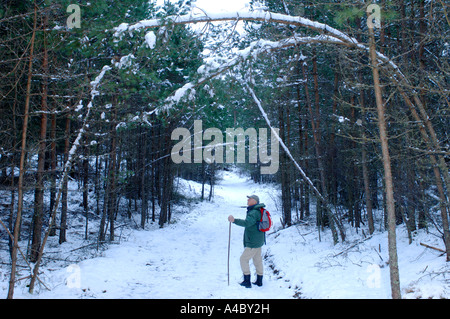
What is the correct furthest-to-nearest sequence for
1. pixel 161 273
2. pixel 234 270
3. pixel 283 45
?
1. pixel 234 270
2. pixel 161 273
3. pixel 283 45

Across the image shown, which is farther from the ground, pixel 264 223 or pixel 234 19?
pixel 234 19

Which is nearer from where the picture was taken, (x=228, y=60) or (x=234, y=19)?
(x=234, y=19)

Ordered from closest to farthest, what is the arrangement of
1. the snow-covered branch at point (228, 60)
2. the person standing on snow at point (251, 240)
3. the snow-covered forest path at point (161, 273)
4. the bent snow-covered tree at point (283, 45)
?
the bent snow-covered tree at point (283, 45), the snow-covered branch at point (228, 60), the snow-covered forest path at point (161, 273), the person standing on snow at point (251, 240)

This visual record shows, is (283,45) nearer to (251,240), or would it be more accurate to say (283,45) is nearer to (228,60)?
(228,60)

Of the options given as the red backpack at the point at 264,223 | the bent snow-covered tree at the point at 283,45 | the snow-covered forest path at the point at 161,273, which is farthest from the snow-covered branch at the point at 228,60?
the snow-covered forest path at the point at 161,273

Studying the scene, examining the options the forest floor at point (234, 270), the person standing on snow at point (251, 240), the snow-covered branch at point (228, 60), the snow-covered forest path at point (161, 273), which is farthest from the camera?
the person standing on snow at point (251, 240)

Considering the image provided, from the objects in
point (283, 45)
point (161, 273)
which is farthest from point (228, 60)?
point (161, 273)

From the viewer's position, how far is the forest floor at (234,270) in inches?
211

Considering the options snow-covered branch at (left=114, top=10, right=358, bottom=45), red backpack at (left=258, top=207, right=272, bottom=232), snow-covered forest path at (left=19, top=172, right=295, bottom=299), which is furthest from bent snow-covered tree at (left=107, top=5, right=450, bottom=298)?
snow-covered forest path at (left=19, top=172, right=295, bottom=299)

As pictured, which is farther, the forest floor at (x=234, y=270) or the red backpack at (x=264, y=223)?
the red backpack at (x=264, y=223)

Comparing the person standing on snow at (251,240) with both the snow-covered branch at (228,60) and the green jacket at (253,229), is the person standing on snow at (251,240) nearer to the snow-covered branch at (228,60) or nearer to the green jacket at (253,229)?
the green jacket at (253,229)

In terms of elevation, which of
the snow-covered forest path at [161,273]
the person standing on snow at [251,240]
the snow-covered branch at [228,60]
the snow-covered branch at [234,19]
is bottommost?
the snow-covered forest path at [161,273]

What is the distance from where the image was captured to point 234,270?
7801mm
